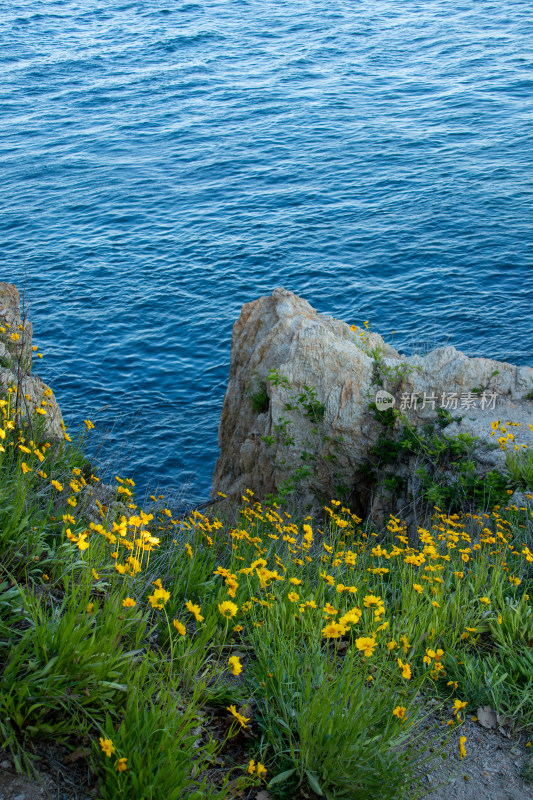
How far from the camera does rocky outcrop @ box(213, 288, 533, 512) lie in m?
9.02

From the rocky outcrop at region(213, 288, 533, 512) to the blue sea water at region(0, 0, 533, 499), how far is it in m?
2.30

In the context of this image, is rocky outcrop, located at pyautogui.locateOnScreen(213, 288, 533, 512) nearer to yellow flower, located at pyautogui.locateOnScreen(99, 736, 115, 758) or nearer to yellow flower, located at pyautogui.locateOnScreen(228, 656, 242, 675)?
yellow flower, located at pyautogui.locateOnScreen(228, 656, 242, 675)

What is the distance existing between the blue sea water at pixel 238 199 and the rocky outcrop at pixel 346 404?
230 cm

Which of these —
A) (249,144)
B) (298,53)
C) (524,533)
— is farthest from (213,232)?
(298,53)

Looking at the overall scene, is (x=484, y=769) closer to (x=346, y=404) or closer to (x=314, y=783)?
(x=314, y=783)

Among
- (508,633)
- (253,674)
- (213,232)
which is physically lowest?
(213,232)

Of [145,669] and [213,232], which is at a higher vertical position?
[145,669]

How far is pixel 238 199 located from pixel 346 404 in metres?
14.6

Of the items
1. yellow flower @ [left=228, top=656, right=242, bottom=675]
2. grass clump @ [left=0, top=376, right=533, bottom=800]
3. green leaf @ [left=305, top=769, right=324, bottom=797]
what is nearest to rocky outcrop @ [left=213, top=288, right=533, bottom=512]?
grass clump @ [left=0, top=376, right=533, bottom=800]

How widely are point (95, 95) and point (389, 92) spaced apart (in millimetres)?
14098

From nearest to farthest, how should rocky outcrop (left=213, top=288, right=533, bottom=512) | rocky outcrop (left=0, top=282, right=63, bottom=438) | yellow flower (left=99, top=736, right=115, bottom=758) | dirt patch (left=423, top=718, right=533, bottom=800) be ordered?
1. yellow flower (left=99, top=736, right=115, bottom=758)
2. dirt patch (left=423, top=718, right=533, bottom=800)
3. rocky outcrop (left=0, top=282, right=63, bottom=438)
4. rocky outcrop (left=213, top=288, right=533, bottom=512)

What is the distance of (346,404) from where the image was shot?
9281mm

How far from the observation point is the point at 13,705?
2912 millimetres

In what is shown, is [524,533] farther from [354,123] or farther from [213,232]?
[354,123]
